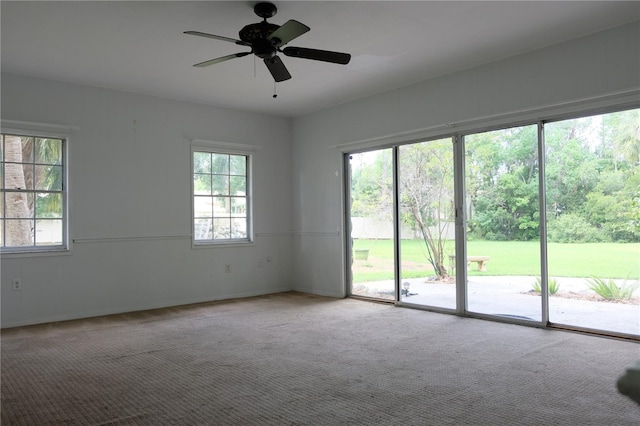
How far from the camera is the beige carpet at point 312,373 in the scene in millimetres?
2473

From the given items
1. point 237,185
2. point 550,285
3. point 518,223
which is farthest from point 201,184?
point 550,285

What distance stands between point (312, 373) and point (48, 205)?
12.3 feet

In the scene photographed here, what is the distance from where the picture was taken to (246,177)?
21.9 ft

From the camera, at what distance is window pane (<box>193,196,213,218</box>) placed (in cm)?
614

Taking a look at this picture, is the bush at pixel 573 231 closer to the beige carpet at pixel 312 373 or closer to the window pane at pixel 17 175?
the beige carpet at pixel 312 373

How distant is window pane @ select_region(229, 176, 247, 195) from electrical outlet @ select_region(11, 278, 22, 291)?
2772 mm

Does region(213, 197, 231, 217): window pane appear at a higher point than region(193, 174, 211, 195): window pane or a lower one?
lower

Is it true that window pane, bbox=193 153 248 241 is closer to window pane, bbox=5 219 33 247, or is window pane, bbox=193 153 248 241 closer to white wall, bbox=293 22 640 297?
white wall, bbox=293 22 640 297

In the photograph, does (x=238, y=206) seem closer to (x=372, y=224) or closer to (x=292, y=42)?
(x=372, y=224)

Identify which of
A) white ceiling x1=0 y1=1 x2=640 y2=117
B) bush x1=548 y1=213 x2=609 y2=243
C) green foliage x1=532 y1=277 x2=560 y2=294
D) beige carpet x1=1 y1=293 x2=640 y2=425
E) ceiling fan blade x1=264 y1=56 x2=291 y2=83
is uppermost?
white ceiling x1=0 y1=1 x2=640 y2=117

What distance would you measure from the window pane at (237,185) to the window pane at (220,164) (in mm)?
156

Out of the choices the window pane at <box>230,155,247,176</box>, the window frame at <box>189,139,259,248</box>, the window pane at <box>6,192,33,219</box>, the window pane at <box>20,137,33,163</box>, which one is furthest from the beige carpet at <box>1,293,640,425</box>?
the window pane at <box>230,155,247,176</box>

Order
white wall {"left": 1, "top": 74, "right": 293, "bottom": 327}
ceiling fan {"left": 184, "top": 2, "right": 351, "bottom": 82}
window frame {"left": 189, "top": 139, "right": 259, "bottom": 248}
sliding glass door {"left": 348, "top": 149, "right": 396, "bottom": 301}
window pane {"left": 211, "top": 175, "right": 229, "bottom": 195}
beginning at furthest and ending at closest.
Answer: window pane {"left": 211, "top": 175, "right": 229, "bottom": 195}
window frame {"left": 189, "top": 139, "right": 259, "bottom": 248}
sliding glass door {"left": 348, "top": 149, "right": 396, "bottom": 301}
white wall {"left": 1, "top": 74, "right": 293, "bottom": 327}
ceiling fan {"left": 184, "top": 2, "right": 351, "bottom": 82}

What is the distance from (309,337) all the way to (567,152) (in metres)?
2.97
